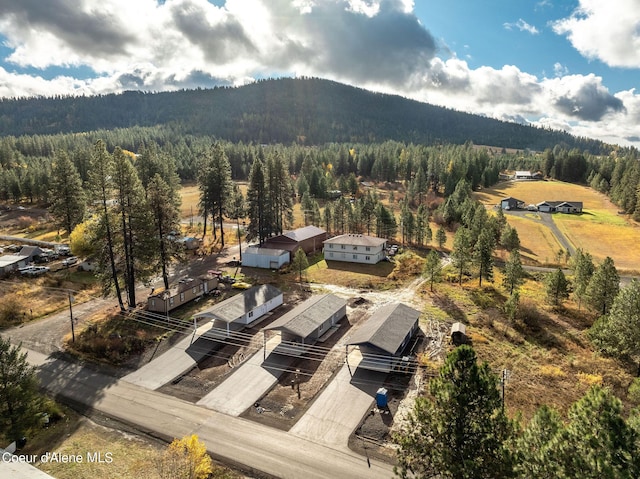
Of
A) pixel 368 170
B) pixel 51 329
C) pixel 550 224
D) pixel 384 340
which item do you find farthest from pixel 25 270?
pixel 368 170

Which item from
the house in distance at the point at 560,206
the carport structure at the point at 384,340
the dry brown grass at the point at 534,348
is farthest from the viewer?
the house in distance at the point at 560,206

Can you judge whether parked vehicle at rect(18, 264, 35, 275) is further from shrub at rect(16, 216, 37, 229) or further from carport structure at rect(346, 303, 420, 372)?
carport structure at rect(346, 303, 420, 372)

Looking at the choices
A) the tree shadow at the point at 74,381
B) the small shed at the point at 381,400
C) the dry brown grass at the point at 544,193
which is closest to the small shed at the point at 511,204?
the dry brown grass at the point at 544,193

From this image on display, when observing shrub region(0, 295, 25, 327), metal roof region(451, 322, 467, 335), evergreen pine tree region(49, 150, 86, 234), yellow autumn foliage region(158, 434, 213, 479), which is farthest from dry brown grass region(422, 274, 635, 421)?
evergreen pine tree region(49, 150, 86, 234)

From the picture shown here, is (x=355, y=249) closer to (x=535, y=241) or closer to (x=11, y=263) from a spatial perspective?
(x=535, y=241)

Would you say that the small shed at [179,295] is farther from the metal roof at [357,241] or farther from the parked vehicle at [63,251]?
the parked vehicle at [63,251]

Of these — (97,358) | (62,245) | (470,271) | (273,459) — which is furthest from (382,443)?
(62,245)
